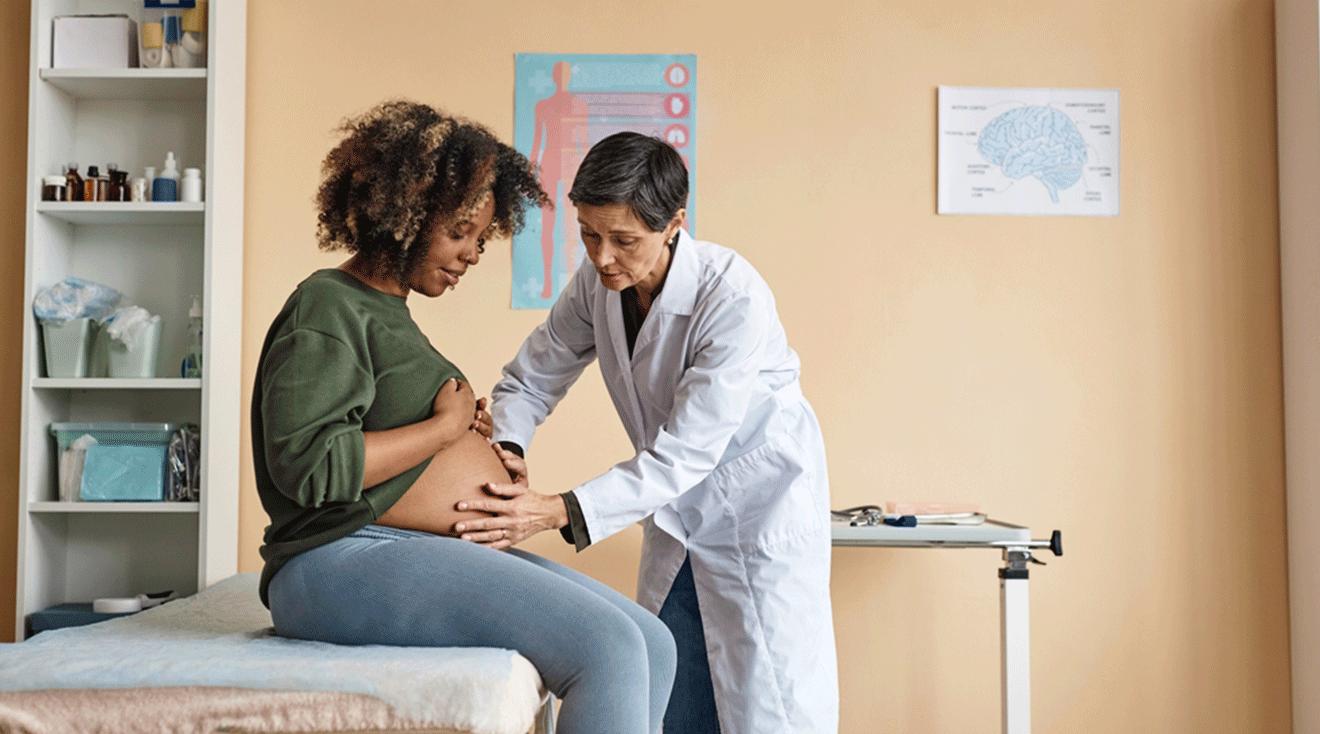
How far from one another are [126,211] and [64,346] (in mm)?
335

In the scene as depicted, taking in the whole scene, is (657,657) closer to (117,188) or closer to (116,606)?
(116,606)

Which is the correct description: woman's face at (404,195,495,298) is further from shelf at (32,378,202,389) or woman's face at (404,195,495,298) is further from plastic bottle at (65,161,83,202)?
plastic bottle at (65,161,83,202)

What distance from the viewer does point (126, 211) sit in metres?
2.29

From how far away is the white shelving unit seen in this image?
2.23 m

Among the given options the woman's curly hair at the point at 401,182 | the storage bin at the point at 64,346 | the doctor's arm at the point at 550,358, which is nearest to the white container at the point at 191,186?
the storage bin at the point at 64,346

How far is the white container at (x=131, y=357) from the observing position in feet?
7.46

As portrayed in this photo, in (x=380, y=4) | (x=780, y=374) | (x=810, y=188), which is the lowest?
(x=780, y=374)

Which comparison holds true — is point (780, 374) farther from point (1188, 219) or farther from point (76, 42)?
point (76, 42)

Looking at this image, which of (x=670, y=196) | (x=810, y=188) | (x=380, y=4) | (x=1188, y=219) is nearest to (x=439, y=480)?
(x=670, y=196)

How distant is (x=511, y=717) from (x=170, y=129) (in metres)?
2.07

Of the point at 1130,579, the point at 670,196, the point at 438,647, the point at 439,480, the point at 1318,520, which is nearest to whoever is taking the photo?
the point at 438,647

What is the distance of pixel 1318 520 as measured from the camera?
2268 millimetres

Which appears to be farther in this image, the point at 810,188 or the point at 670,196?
the point at 810,188

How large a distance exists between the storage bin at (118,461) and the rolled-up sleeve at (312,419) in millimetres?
1338
